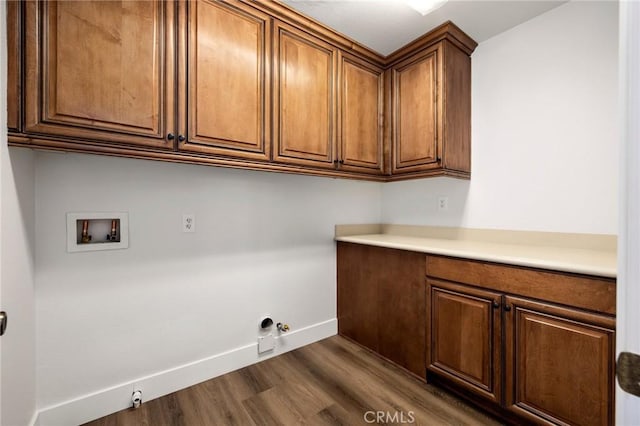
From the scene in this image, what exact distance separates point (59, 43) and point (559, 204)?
2.51m

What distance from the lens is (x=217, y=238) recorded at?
1.80 m

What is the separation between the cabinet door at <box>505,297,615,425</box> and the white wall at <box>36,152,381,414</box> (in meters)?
1.36

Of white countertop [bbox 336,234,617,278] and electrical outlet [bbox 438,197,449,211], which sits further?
electrical outlet [bbox 438,197,449,211]

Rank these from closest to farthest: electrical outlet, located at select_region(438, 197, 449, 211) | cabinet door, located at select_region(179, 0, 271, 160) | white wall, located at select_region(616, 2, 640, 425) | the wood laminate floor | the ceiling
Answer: white wall, located at select_region(616, 2, 640, 425)
cabinet door, located at select_region(179, 0, 271, 160)
the wood laminate floor
the ceiling
electrical outlet, located at select_region(438, 197, 449, 211)

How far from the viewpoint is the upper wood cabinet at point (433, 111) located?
6.01 ft

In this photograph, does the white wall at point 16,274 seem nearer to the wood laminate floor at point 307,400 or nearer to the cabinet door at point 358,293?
the wood laminate floor at point 307,400

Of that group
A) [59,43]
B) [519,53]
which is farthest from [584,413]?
[59,43]

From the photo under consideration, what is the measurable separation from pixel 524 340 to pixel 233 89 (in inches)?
73.5

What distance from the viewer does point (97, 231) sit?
4.73 feet

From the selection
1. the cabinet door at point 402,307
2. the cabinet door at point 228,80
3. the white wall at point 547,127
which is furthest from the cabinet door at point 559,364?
the cabinet door at point 228,80

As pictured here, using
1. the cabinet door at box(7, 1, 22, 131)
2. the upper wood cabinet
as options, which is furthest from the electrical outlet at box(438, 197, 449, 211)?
the cabinet door at box(7, 1, 22, 131)

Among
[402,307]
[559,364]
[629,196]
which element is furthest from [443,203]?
[629,196]

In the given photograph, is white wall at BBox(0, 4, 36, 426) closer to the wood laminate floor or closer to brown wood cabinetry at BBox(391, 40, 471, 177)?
the wood laminate floor

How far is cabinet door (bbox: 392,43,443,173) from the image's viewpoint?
1846 mm
